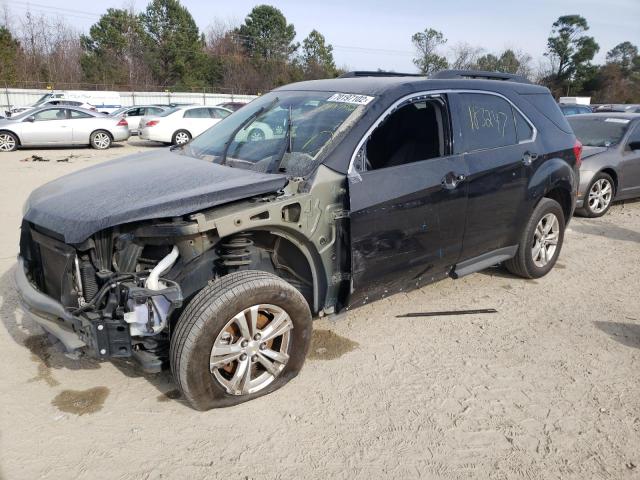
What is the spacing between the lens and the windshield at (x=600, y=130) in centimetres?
845

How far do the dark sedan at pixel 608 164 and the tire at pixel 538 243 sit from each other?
3.08 m

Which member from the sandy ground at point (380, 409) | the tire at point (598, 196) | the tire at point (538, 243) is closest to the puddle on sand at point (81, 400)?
the sandy ground at point (380, 409)

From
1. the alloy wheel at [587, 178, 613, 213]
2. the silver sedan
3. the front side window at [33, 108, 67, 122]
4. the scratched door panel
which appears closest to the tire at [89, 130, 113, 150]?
the silver sedan

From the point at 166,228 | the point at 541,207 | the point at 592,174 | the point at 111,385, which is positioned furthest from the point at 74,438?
the point at 592,174

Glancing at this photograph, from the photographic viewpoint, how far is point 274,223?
3.05m

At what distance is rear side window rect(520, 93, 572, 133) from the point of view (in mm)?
4918

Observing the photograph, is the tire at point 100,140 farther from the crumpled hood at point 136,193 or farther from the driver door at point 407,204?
the driver door at point 407,204

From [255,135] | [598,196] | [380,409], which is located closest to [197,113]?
[598,196]

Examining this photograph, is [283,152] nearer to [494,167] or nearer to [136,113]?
[494,167]

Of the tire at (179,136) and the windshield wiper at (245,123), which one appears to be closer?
the windshield wiper at (245,123)

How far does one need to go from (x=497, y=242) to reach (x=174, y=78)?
58.2 meters

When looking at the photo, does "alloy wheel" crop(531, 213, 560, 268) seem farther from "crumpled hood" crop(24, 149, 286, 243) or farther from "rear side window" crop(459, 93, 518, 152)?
"crumpled hood" crop(24, 149, 286, 243)

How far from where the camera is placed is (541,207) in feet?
16.1

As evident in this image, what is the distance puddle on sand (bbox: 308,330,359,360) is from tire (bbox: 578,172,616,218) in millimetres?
5770
